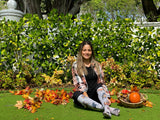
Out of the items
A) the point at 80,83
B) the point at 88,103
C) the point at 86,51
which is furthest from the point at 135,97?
the point at 86,51

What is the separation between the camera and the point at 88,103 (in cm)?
334

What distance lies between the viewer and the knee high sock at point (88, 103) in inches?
129

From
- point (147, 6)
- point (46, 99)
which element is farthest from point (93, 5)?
point (46, 99)

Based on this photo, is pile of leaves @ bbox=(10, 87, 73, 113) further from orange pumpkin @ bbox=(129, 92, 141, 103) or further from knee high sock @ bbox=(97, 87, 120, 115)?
orange pumpkin @ bbox=(129, 92, 141, 103)

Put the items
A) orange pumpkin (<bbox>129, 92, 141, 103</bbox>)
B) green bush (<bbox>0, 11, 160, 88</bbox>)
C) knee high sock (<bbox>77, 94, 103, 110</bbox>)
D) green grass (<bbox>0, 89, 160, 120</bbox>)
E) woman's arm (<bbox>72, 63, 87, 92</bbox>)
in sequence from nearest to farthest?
green grass (<bbox>0, 89, 160, 120</bbox>), knee high sock (<bbox>77, 94, 103, 110</bbox>), orange pumpkin (<bbox>129, 92, 141, 103</bbox>), woman's arm (<bbox>72, 63, 87, 92</bbox>), green bush (<bbox>0, 11, 160, 88</bbox>)

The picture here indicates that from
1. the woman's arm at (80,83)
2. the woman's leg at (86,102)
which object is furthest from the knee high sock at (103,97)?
the woman's arm at (80,83)

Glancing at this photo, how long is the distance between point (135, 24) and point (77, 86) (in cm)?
329

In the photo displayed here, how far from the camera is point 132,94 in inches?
139

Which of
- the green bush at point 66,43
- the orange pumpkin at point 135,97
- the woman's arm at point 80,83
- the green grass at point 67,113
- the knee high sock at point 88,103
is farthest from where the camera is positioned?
the green bush at point 66,43

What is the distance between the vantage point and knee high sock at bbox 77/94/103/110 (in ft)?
10.8

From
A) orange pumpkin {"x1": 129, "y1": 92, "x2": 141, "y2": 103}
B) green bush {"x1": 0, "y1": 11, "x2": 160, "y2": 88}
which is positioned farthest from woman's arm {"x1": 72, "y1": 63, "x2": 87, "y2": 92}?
green bush {"x1": 0, "y1": 11, "x2": 160, "y2": 88}

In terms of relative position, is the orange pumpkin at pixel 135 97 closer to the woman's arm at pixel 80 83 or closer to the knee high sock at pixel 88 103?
the knee high sock at pixel 88 103

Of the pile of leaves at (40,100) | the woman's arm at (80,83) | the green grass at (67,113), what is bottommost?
the green grass at (67,113)

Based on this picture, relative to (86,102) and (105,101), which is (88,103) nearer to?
(86,102)
